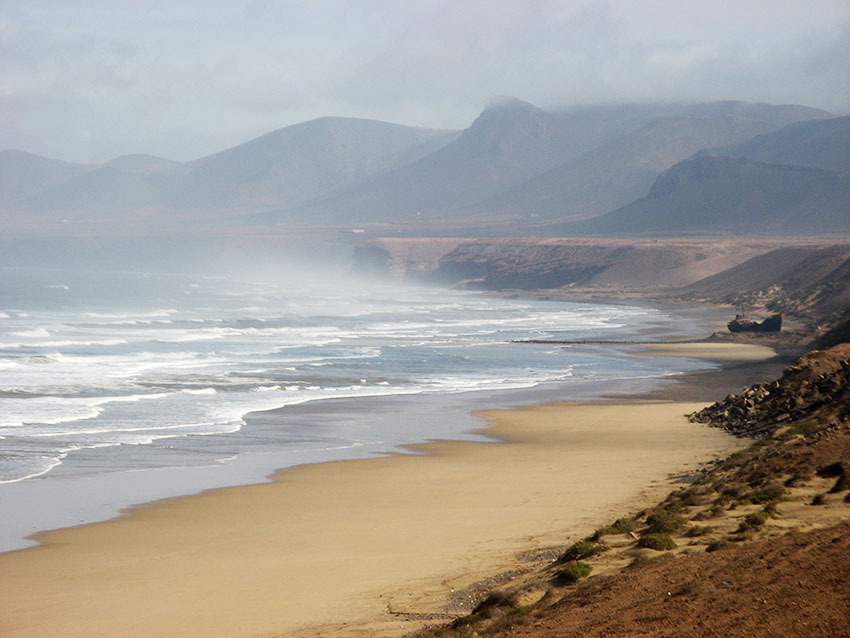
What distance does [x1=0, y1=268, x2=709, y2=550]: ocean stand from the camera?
1919cm

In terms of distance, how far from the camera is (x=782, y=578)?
9008 millimetres

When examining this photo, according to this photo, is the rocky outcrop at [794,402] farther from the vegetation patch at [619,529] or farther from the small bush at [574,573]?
the small bush at [574,573]

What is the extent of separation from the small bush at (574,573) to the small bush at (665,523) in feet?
5.40

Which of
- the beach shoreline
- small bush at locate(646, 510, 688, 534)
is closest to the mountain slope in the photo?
the beach shoreline

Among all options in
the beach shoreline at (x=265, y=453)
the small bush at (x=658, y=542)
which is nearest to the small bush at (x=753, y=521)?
the small bush at (x=658, y=542)

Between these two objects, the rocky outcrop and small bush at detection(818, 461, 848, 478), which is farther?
the rocky outcrop

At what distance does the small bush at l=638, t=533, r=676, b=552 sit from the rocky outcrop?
29.1 ft

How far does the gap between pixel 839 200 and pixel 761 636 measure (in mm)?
178183

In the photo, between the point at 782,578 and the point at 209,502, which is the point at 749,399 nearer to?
the point at 209,502

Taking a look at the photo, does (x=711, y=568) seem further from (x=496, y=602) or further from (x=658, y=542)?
(x=496, y=602)

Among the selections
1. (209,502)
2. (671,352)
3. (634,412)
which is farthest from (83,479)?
(671,352)

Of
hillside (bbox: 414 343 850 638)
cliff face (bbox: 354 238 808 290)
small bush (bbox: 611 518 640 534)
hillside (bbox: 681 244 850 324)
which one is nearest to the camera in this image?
hillside (bbox: 414 343 850 638)

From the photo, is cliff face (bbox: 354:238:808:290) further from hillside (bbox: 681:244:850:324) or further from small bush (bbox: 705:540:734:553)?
small bush (bbox: 705:540:734:553)

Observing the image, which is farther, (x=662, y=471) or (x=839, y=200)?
(x=839, y=200)
